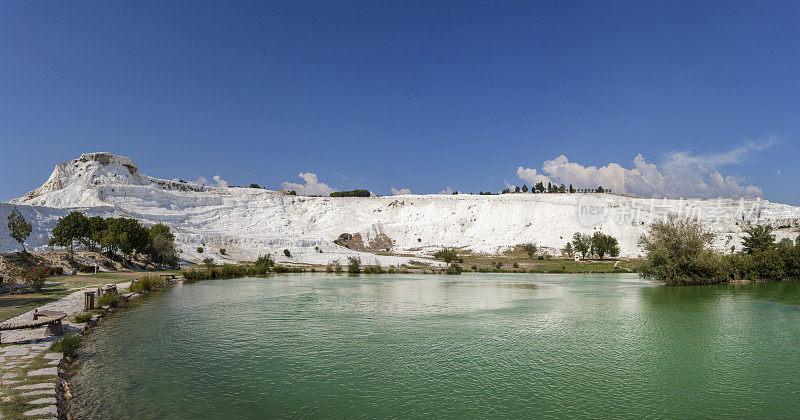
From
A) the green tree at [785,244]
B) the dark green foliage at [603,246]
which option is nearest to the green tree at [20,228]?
the green tree at [785,244]

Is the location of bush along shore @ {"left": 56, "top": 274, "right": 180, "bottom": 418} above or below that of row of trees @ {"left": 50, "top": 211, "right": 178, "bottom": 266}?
→ below

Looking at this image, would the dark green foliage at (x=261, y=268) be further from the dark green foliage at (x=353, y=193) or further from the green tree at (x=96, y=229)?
the dark green foliage at (x=353, y=193)

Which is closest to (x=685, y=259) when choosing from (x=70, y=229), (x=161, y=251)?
(x=161, y=251)

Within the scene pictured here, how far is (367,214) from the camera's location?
107 m

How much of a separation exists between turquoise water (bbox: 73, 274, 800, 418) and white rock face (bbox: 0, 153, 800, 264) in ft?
174

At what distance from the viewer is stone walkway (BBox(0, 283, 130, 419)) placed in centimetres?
713

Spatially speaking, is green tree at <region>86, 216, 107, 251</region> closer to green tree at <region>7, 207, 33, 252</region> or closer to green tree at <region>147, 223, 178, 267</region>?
green tree at <region>147, 223, 178, 267</region>

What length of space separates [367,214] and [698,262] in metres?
79.8

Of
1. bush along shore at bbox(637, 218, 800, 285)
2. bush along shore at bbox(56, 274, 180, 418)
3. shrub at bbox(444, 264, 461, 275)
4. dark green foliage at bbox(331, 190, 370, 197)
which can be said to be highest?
dark green foliage at bbox(331, 190, 370, 197)

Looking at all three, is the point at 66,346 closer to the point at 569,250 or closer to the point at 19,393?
the point at 19,393

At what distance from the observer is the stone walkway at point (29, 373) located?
7.13m

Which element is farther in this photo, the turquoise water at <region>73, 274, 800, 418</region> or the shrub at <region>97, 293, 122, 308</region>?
the shrub at <region>97, 293, 122, 308</region>

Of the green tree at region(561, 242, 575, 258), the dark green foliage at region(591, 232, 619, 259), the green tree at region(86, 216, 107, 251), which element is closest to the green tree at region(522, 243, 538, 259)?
the green tree at region(561, 242, 575, 258)

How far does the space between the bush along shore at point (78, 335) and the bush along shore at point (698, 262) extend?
117ft
